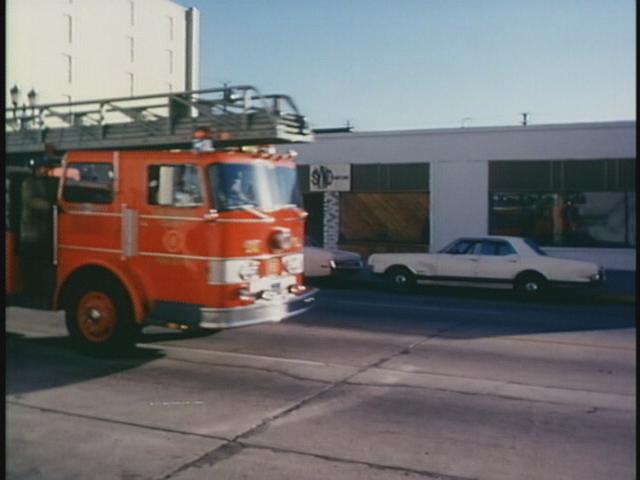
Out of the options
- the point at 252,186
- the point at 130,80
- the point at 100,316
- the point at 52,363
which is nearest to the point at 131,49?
the point at 130,80

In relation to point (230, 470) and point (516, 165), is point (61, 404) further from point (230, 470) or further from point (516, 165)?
point (516, 165)

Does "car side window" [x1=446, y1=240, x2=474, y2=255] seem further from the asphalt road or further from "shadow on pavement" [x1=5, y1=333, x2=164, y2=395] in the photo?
"shadow on pavement" [x1=5, y1=333, x2=164, y2=395]

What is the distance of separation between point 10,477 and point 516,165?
21.3 m

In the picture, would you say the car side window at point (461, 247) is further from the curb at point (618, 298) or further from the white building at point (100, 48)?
the white building at point (100, 48)

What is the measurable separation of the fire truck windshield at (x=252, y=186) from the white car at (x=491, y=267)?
793 cm

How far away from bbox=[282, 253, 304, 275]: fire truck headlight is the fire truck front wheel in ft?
6.93

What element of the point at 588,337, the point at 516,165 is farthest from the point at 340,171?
the point at 588,337

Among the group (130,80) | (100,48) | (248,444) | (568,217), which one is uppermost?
(100,48)

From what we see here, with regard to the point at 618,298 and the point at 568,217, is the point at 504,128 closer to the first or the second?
the point at 568,217

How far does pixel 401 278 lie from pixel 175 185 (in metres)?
9.84

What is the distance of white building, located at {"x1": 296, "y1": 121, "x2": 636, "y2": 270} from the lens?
23.0m

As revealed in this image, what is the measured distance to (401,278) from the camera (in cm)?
1780

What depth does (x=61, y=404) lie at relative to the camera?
7.09 meters

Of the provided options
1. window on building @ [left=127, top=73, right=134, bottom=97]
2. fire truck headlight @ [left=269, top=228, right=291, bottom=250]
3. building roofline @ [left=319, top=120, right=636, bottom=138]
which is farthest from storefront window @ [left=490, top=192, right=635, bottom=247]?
window on building @ [left=127, top=73, right=134, bottom=97]
